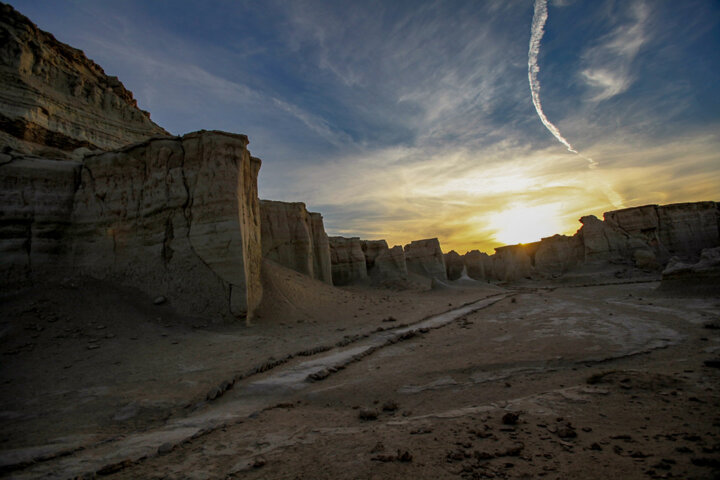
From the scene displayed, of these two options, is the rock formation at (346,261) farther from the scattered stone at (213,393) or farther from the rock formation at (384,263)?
the scattered stone at (213,393)

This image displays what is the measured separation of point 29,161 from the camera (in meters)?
11.2

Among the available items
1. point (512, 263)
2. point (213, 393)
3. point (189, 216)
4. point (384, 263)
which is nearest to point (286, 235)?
point (189, 216)

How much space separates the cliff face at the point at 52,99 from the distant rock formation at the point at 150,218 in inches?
309

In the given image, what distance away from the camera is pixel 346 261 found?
35.4 meters

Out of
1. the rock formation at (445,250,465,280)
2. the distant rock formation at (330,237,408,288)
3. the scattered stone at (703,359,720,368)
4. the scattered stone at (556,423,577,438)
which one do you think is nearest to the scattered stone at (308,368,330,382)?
the scattered stone at (556,423,577,438)

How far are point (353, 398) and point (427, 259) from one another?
39.6 metres

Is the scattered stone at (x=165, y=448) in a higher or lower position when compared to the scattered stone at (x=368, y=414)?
higher

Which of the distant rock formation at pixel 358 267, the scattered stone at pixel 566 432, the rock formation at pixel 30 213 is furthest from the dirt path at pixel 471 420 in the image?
the distant rock formation at pixel 358 267

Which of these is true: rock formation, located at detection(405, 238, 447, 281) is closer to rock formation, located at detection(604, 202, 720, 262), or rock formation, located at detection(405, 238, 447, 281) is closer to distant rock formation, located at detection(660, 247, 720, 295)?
rock formation, located at detection(604, 202, 720, 262)

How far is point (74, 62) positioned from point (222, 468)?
1519 inches

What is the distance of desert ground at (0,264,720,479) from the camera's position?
2820 mm

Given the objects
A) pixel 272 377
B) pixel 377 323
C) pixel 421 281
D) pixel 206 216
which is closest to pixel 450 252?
pixel 421 281

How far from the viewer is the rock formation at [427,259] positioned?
42469 mm

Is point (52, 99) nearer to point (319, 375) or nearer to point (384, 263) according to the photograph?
point (319, 375)
